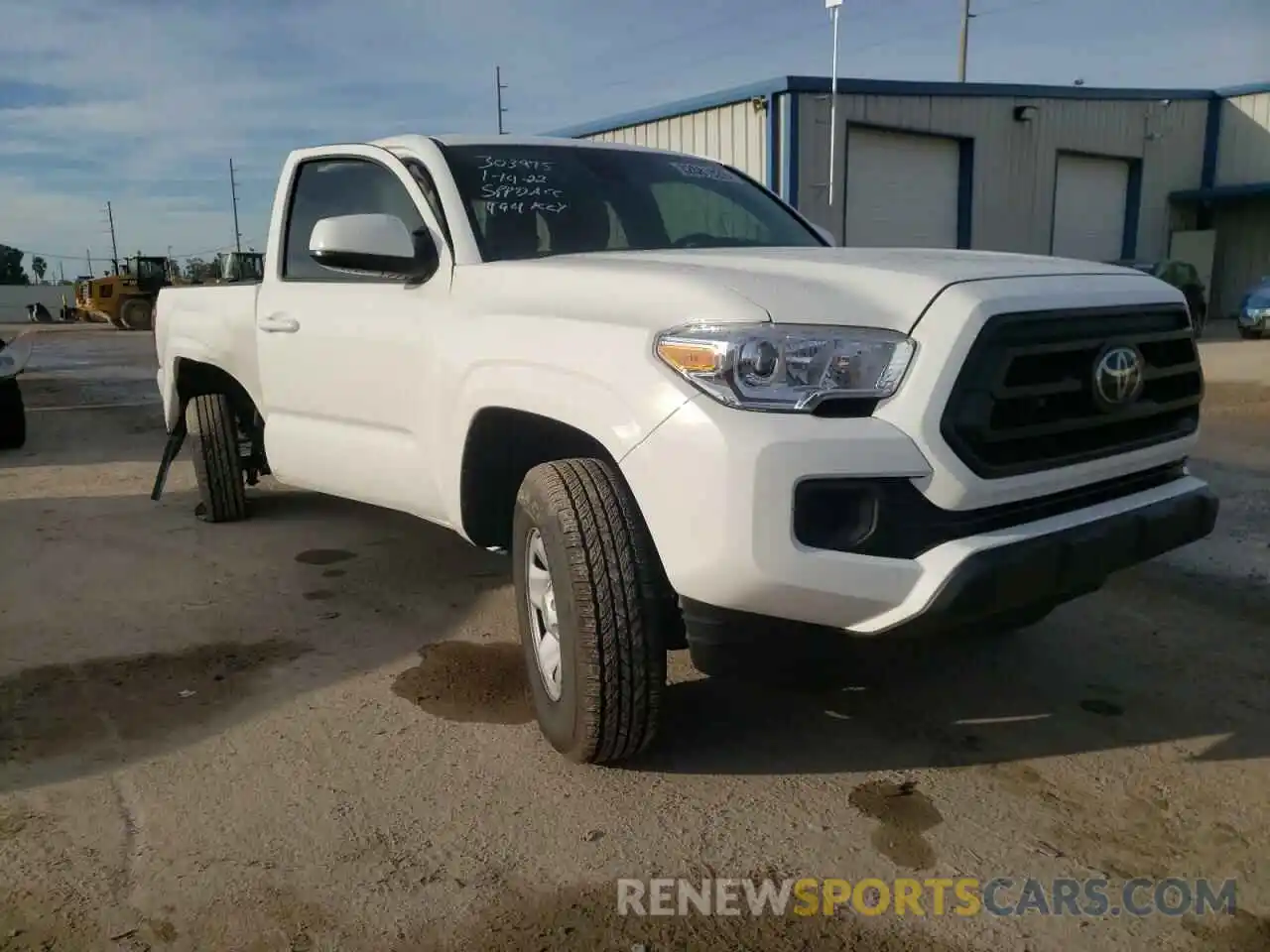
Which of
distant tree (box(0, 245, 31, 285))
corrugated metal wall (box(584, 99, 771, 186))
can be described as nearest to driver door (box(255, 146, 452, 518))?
corrugated metal wall (box(584, 99, 771, 186))

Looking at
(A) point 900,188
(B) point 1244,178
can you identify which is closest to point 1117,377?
(A) point 900,188

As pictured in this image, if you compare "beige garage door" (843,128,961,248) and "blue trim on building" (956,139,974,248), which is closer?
"beige garage door" (843,128,961,248)

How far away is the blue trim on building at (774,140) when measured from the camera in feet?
51.8

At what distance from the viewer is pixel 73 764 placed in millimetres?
2951

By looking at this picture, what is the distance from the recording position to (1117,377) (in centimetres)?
263

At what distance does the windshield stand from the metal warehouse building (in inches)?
335

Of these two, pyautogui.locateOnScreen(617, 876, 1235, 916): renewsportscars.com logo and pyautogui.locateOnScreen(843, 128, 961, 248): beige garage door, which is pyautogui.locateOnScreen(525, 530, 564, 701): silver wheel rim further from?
pyautogui.locateOnScreen(843, 128, 961, 248): beige garage door

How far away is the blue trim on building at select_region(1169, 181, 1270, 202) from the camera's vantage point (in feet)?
74.7

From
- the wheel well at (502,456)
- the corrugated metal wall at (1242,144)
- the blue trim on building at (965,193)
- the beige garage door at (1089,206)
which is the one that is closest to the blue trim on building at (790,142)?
the blue trim on building at (965,193)

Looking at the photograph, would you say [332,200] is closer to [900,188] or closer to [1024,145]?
[900,188]

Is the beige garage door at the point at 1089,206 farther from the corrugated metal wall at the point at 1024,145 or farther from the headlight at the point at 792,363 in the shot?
the headlight at the point at 792,363

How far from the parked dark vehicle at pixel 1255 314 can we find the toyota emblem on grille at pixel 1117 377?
17299 mm

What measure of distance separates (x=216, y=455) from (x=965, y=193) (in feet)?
53.5

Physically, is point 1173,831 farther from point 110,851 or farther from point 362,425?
point 362,425
